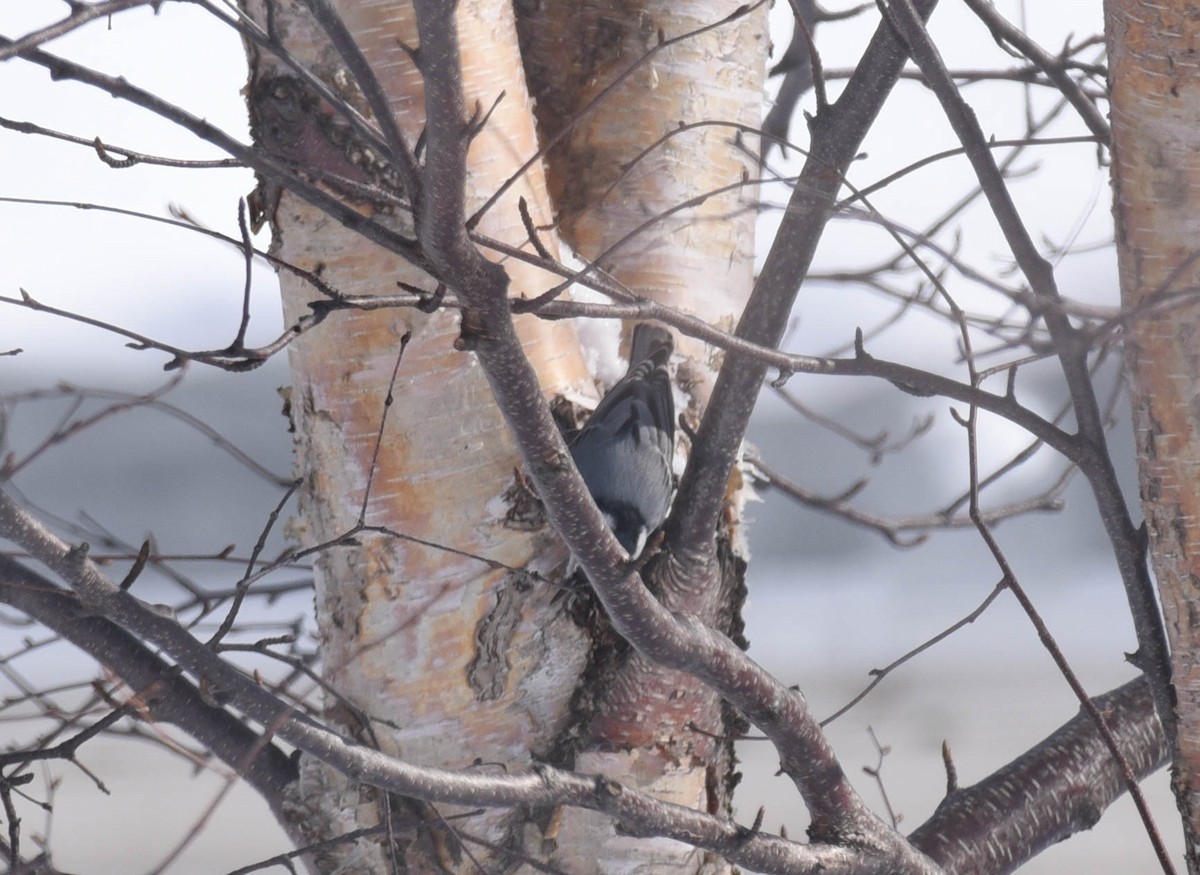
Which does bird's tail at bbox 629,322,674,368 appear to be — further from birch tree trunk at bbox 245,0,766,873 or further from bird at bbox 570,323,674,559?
birch tree trunk at bbox 245,0,766,873

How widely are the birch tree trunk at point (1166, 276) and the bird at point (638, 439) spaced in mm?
472

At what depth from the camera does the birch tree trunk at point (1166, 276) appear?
682mm

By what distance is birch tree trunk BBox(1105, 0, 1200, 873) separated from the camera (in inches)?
26.9

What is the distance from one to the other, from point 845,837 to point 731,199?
65cm

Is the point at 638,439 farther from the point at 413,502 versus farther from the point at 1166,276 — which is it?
the point at 1166,276

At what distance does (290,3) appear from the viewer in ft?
2.83

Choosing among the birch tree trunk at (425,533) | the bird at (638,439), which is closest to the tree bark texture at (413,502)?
the birch tree trunk at (425,533)

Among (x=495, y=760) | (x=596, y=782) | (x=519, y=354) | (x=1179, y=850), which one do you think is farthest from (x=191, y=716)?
(x=1179, y=850)

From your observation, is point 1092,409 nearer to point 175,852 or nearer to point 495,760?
point 495,760

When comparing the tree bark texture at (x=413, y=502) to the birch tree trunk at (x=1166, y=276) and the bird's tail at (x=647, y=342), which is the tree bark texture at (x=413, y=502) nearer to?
the bird's tail at (x=647, y=342)

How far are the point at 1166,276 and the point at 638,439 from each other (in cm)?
58

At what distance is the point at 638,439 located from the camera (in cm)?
116

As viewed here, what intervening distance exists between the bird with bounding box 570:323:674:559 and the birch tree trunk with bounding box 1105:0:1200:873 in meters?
0.47

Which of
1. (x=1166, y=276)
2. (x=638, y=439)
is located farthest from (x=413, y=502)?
(x=1166, y=276)
